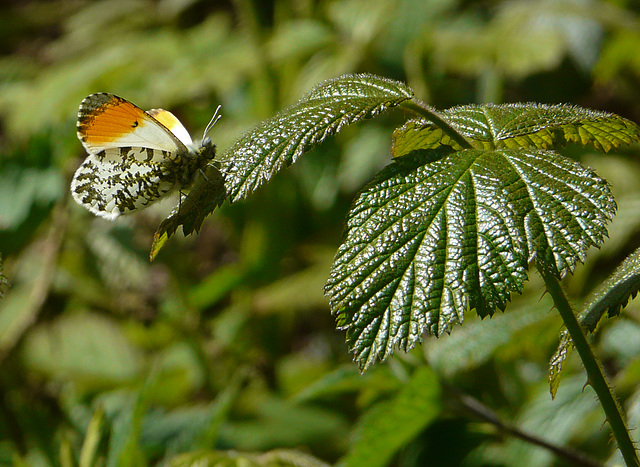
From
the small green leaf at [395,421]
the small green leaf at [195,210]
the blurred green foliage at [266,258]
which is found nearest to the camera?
the small green leaf at [195,210]

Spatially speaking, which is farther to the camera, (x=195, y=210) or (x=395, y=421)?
(x=395, y=421)

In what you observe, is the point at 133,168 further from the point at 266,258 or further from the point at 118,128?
the point at 266,258

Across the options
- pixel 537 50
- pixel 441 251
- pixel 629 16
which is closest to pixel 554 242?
pixel 441 251

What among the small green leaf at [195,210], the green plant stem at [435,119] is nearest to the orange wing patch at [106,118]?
the small green leaf at [195,210]

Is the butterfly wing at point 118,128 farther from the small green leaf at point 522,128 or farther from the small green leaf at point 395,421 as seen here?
the small green leaf at point 395,421

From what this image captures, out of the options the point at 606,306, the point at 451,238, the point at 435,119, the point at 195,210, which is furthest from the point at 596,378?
the point at 195,210

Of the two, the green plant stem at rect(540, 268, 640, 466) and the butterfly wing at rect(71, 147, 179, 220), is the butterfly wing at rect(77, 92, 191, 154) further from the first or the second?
the green plant stem at rect(540, 268, 640, 466)

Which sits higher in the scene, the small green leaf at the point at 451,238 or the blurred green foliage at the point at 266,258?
the blurred green foliage at the point at 266,258

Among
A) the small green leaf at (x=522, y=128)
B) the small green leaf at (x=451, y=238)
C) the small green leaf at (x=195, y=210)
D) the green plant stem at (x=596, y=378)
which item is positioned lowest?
the green plant stem at (x=596, y=378)

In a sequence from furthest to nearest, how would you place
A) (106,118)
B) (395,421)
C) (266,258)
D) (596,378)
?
(266,258) → (395,421) → (106,118) → (596,378)
